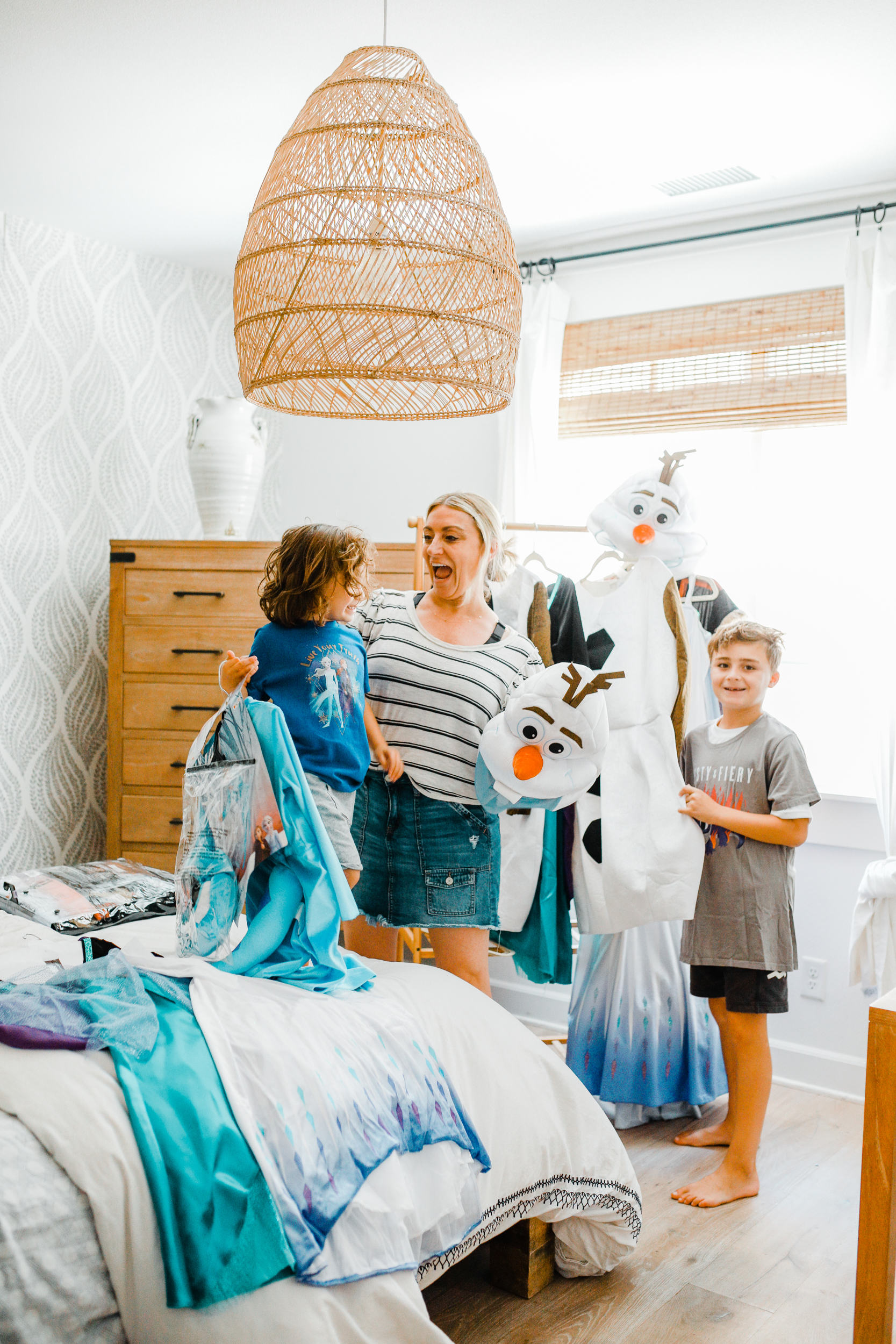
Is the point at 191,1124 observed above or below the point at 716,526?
below

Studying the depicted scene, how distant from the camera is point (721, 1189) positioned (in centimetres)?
233

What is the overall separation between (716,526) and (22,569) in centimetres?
223

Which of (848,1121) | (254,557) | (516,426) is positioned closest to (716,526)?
(516,426)

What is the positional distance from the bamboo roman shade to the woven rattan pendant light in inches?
72.4

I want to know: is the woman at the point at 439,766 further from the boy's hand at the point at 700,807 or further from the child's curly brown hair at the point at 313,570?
the boy's hand at the point at 700,807

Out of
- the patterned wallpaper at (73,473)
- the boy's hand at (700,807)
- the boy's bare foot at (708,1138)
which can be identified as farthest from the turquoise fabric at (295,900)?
the patterned wallpaper at (73,473)

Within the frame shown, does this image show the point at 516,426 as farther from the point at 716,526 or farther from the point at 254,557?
the point at 254,557

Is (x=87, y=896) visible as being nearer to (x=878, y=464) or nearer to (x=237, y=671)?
(x=237, y=671)

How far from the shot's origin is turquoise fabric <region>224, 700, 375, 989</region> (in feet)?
5.73

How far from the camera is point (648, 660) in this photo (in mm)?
2516

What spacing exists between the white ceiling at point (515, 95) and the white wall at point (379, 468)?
2.57ft

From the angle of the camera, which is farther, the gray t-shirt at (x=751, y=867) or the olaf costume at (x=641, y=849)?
the olaf costume at (x=641, y=849)

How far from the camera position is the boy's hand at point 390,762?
2117 mm

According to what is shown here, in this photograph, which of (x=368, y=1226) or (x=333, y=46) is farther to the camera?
(x=333, y=46)
